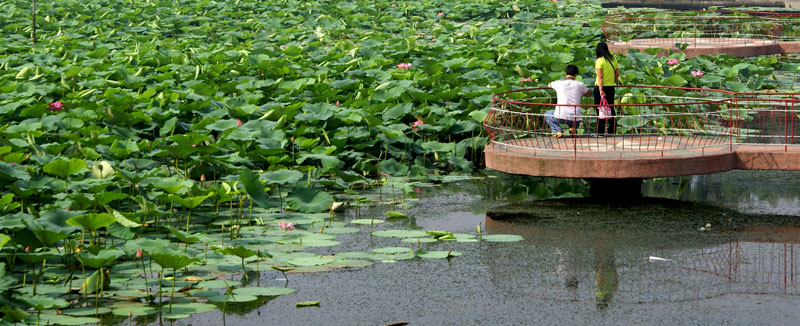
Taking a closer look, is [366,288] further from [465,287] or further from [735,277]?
[735,277]

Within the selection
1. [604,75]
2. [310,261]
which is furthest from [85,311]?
[604,75]

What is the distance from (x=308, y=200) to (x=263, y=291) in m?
1.97

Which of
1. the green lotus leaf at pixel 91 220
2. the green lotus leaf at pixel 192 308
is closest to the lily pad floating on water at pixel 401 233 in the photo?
the green lotus leaf at pixel 192 308

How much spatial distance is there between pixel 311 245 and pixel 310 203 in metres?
0.94

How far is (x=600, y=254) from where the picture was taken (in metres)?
6.33

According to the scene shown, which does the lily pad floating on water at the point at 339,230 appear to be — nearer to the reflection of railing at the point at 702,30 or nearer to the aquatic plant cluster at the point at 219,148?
the aquatic plant cluster at the point at 219,148

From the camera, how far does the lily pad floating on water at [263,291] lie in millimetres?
5465

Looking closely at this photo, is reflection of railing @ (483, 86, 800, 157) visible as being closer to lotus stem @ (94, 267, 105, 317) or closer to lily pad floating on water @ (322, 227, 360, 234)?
lily pad floating on water @ (322, 227, 360, 234)

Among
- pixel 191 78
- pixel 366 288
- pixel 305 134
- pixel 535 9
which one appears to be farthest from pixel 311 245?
pixel 535 9

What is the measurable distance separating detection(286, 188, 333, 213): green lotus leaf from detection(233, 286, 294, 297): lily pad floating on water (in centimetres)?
176

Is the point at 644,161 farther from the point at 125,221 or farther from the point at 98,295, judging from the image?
the point at 98,295

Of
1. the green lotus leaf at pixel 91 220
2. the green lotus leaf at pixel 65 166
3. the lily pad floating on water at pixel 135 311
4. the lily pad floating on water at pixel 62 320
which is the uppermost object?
the green lotus leaf at pixel 65 166

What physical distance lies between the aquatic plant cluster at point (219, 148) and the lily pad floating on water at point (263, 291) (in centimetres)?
2

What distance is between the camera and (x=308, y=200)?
742 cm
